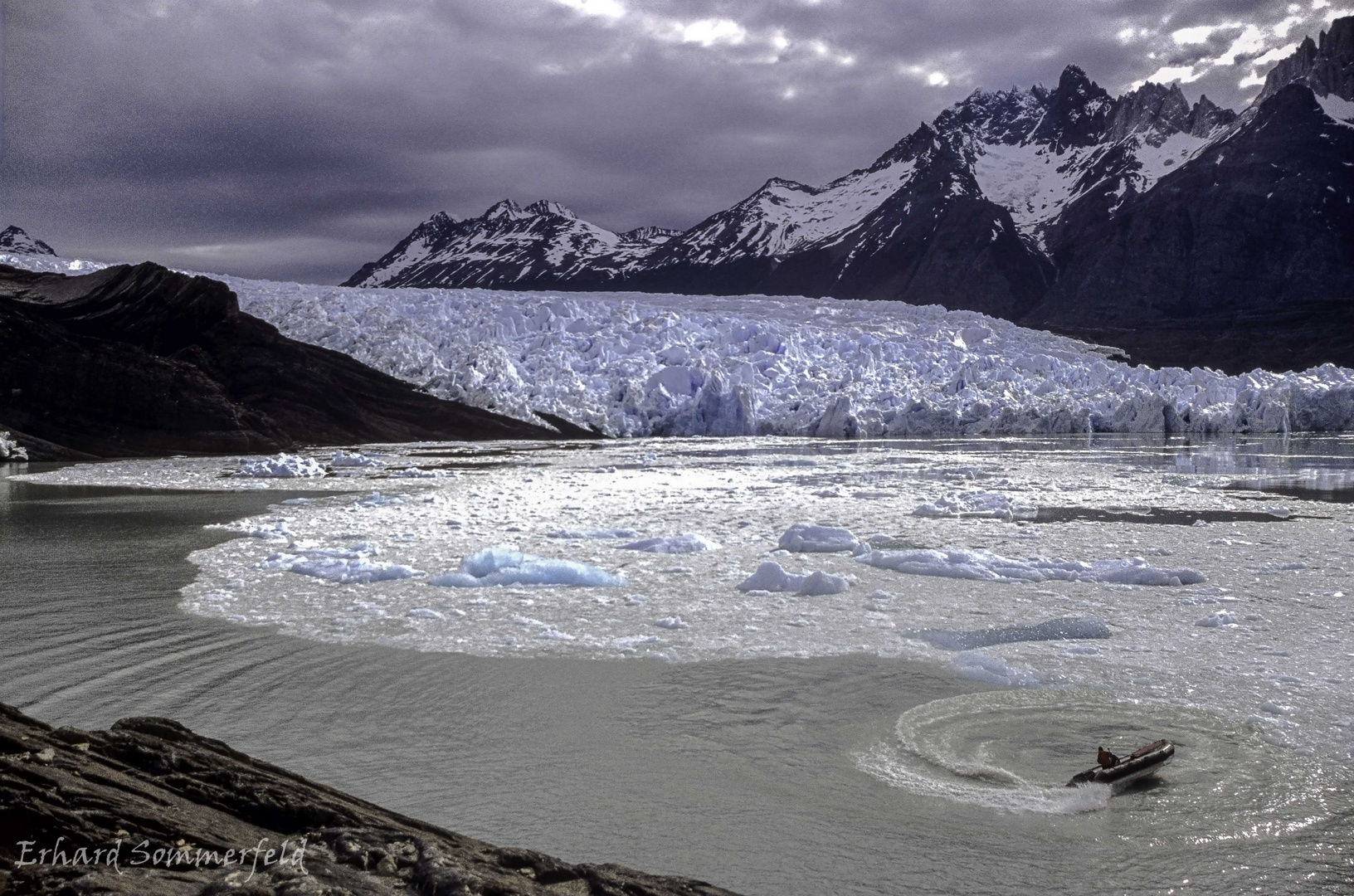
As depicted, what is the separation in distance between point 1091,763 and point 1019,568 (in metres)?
4.47

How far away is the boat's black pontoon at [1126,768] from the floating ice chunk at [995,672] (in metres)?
1.24

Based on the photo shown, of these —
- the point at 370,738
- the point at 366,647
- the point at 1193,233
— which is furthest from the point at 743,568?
the point at 1193,233

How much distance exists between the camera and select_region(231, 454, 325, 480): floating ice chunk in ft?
69.6

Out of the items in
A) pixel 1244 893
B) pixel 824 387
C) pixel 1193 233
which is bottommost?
pixel 1244 893

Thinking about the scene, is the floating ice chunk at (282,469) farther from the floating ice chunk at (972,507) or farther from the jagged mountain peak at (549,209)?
the jagged mountain peak at (549,209)

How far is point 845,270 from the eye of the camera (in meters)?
121

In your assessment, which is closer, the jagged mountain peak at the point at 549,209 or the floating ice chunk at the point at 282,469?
the floating ice chunk at the point at 282,469

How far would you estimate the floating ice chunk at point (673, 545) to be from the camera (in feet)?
32.7

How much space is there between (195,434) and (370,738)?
3101cm

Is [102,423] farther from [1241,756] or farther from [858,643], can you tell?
[1241,756]

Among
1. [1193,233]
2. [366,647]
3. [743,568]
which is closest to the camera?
[366,647]

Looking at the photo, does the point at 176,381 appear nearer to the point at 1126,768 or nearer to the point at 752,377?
the point at 752,377

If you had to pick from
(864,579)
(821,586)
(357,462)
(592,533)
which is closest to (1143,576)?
(864,579)

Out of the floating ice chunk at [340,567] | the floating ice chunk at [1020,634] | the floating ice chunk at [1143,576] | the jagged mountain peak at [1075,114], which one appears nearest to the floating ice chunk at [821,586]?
the floating ice chunk at [1020,634]
